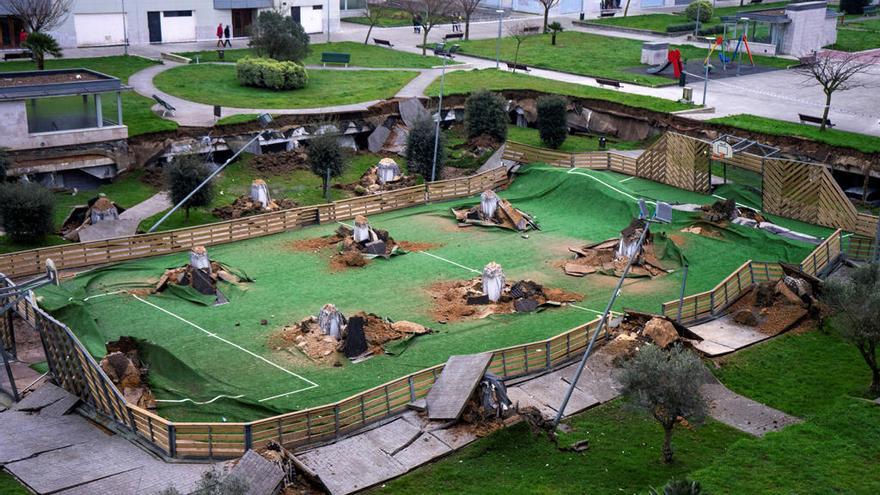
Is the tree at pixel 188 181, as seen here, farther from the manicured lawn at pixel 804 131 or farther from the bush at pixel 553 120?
the manicured lawn at pixel 804 131

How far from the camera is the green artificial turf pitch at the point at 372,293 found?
1178 inches

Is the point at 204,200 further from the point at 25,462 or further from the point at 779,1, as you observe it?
the point at 779,1

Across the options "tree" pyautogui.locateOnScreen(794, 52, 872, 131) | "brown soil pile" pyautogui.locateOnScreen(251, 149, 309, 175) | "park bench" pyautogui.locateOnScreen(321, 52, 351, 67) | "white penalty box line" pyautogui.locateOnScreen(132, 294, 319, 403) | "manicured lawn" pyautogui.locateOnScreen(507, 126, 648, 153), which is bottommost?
"white penalty box line" pyautogui.locateOnScreen(132, 294, 319, 403)

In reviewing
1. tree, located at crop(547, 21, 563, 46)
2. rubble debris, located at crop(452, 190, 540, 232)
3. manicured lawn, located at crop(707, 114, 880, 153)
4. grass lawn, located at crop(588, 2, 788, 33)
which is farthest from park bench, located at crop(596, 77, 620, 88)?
grass lawn, located at crop(588, 2, 788, 33)

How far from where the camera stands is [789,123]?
5453 cm

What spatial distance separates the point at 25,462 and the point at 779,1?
280 feet

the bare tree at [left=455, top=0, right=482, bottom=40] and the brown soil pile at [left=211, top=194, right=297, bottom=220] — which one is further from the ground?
the bare tree at [left=455, top=0, right=482, bottom=40]

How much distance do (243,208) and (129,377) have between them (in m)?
16.1

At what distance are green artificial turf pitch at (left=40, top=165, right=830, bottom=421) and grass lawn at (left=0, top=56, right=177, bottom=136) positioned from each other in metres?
12.6

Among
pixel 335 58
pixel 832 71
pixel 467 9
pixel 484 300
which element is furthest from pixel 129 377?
pixel 467 9

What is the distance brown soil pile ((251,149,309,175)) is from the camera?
164 ft

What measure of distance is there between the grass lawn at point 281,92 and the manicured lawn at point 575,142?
Result: 728cm

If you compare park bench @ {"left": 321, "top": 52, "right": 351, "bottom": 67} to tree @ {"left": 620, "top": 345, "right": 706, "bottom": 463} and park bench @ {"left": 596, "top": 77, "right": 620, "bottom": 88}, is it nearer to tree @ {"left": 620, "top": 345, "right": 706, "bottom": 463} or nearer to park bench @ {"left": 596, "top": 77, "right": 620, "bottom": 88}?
park bench @ {"left": 596, "top": 77, "right": 620, "bottom": 88}

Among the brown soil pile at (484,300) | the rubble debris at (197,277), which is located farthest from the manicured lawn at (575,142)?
the rubble debris at (197,277)
